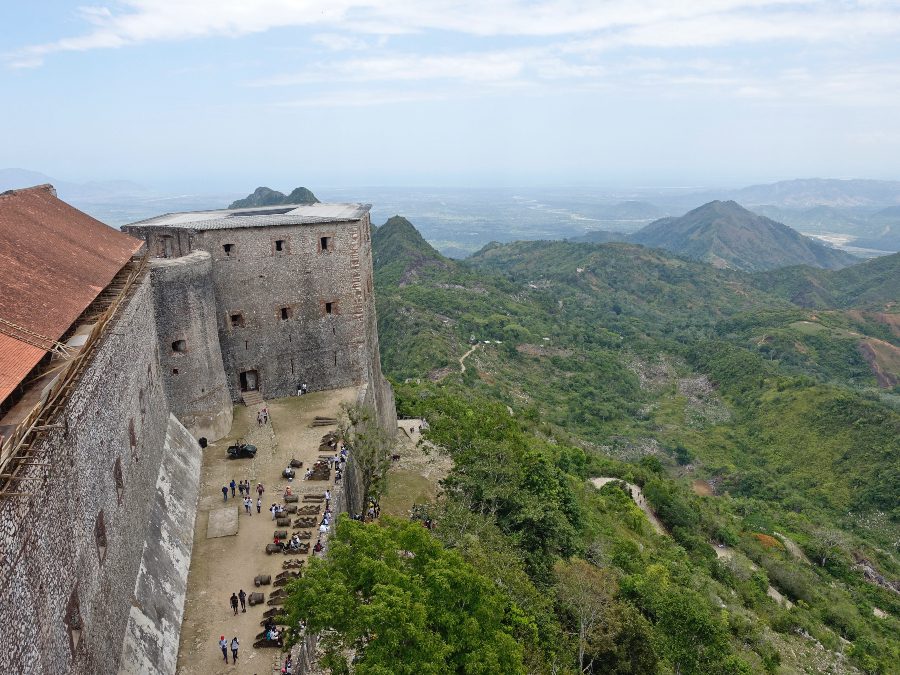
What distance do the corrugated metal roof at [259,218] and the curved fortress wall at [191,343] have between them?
89.7 inches

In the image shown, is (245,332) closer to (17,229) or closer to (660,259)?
(17,229)

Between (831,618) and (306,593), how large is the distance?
116ft

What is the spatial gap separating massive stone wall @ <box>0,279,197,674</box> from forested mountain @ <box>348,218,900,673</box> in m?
4.72

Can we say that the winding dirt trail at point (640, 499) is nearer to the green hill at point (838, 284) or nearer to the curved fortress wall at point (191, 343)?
the curved fortress wall at point (191, 343)

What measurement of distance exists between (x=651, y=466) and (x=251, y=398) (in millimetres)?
35070

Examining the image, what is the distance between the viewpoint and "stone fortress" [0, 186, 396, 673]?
1035 cm

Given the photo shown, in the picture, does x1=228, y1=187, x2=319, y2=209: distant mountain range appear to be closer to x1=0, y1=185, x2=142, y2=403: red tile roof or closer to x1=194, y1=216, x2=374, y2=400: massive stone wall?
x1=194, y1=216, x2=374, y2=400: massive stone wall

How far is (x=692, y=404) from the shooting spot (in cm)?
7538

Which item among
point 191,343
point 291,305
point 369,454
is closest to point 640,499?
point 369,454

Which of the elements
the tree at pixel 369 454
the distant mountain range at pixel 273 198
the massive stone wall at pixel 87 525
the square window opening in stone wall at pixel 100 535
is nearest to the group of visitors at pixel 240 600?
the massive stone wall at pixel 87 525

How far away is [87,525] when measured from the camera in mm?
12445

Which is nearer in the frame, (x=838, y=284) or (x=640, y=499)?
(x=640, y=499)

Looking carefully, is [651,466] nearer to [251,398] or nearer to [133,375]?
[251,398]

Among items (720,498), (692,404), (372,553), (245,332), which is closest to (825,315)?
(692,404)
